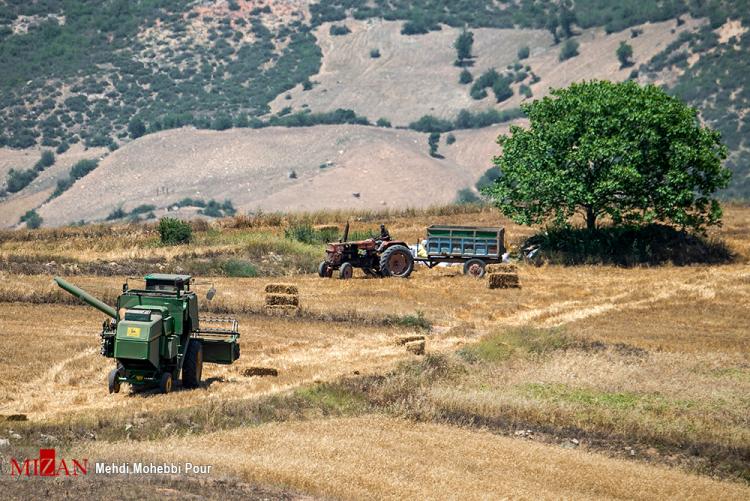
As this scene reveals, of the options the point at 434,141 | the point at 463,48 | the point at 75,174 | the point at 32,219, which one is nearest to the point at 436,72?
the point at 463,48

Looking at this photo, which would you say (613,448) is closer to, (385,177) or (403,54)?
(385,177)

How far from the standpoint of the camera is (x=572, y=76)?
6821 inches

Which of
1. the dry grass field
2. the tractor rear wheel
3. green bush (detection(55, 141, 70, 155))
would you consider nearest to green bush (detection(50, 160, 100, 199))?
green bush (detection(55, 141, 70, 155))

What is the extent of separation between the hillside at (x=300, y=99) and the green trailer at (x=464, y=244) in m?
78.1

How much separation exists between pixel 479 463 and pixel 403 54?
179867 millimetres

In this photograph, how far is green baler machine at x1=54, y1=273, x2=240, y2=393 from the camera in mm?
23891

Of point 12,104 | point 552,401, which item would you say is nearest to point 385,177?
point 12,104

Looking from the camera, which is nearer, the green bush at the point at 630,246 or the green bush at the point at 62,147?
the green bush at the point at 630,246

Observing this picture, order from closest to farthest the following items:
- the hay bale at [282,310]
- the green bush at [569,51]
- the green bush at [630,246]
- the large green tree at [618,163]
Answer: the hay bale at [282,310]
the large green tree at [618,163]
the green bush at [630,246]
the green bush at [569,51]

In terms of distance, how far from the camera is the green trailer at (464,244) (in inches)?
2019

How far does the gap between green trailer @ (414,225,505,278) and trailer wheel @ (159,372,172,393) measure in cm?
2707

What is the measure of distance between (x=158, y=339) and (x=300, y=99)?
161m

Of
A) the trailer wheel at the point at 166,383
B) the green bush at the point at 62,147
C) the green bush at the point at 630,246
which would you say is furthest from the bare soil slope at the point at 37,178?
the trailer wheel at the point at 166,383

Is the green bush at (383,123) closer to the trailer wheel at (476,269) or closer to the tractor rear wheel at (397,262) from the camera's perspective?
the trailer wheel at (476,269)
